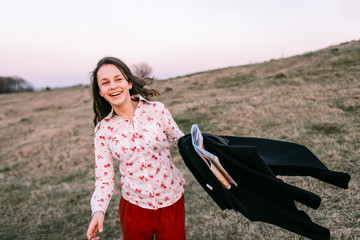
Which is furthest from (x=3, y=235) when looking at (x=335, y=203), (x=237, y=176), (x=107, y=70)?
(x=335, y=203)

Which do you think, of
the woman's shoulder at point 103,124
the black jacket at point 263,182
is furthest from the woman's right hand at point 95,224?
the black jacket at point 263,182

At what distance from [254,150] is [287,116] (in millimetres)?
7603

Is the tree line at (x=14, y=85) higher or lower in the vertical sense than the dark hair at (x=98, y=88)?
higher

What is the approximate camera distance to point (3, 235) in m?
4.76

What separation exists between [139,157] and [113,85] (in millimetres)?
675

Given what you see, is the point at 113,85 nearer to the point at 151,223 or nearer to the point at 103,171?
the point at 103,171

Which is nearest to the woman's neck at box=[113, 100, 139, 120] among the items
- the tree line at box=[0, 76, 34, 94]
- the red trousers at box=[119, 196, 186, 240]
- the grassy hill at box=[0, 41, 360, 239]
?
the red trousers at box=[119, 196, 186, 240]

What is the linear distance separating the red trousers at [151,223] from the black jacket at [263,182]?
0.54 meters

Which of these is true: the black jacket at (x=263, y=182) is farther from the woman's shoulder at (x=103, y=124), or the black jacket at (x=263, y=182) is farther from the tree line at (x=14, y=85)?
the tree line at (x=14, y=85)

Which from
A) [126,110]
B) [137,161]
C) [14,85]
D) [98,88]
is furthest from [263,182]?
[14,85]

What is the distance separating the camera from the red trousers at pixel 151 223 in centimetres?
212

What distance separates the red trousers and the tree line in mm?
71138

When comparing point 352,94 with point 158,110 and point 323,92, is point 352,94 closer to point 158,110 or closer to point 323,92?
point 323,92

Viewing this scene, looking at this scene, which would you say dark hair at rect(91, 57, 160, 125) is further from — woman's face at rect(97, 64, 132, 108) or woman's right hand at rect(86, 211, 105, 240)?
woman's right hand at rect(86, 211, 105, 240)
